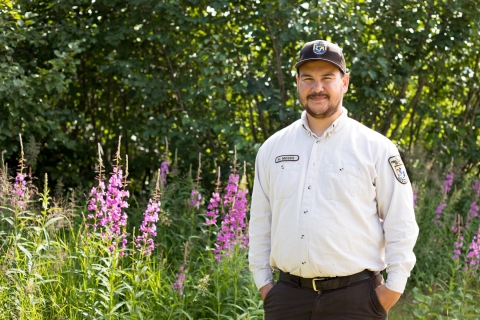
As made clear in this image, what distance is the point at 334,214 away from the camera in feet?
9.64

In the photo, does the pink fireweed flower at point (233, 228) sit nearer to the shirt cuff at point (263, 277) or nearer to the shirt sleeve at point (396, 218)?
the shirt cuff at point (263, 277)

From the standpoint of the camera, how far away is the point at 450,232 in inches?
281

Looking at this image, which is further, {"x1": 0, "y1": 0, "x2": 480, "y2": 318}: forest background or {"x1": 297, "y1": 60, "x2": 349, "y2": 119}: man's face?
{"x1": 0, "y1": 0, "x2": 480, "y2": 318}: forest background

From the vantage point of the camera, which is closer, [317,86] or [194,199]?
[317,86]

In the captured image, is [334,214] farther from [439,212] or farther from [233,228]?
[439,212]

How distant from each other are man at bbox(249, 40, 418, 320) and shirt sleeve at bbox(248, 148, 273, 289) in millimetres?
168

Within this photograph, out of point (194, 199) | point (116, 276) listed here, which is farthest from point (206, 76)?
point (116, 276)

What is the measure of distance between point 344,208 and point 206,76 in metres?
4.57

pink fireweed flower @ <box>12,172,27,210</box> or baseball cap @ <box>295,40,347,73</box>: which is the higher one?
baseball cap @ <box>295,40,347,73</box>

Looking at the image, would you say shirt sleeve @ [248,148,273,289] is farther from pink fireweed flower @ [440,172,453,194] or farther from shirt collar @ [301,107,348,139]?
pink fireweed flower @ [440,172,453,194]

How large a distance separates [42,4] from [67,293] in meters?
4.13

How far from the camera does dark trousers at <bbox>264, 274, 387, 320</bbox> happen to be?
2916 mm

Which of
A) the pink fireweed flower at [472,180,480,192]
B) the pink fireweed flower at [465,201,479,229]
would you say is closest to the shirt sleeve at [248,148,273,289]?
the pink fireweed flower at [465,201,479,229]

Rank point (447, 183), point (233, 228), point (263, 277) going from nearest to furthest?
1. point (263, 277)
2. point (233, 228)
3. point (447, 183)
